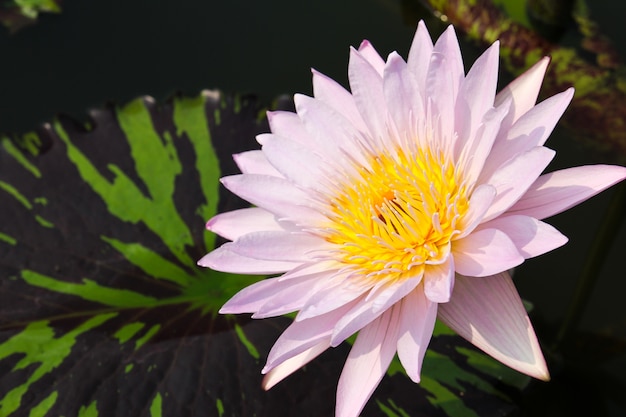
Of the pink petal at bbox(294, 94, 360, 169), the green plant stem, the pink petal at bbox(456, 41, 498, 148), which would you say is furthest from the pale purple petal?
the green plant stem

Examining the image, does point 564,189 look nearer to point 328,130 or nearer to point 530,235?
point 530,235

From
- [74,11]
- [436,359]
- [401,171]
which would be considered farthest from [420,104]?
[74,11]

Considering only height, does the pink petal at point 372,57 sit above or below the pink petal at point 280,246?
above

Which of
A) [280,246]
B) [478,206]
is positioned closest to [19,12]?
[280,246]

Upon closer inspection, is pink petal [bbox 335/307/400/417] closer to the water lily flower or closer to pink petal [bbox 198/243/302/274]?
the water lily flower

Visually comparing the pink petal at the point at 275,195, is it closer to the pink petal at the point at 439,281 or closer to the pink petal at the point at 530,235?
the pink petal at the point at 439,281

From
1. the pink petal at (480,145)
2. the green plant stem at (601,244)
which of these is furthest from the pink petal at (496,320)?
the green plant stem at (601,244)

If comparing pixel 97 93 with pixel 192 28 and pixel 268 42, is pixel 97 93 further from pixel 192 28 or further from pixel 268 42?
pixel 268 42
